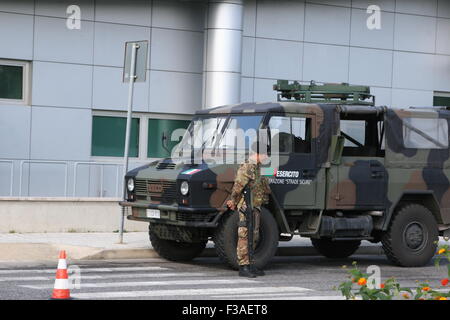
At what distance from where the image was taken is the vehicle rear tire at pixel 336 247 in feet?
54.5

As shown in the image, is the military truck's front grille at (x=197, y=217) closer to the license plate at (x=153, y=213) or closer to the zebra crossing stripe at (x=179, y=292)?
the license plate at (x=153, y=213)

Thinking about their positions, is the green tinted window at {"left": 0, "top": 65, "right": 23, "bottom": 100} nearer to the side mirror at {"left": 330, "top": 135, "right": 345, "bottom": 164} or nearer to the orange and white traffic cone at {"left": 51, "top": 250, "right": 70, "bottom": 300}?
the side mirror at {"left": 330, "top": 135, "right": 345, "bottom": 164}

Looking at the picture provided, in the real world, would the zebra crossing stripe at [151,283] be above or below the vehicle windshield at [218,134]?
below

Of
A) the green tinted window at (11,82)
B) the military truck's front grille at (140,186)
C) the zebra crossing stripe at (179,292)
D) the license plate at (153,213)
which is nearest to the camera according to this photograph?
the zebra crossing stripe at (179,292)

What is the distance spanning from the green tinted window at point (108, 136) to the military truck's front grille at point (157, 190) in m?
7.21

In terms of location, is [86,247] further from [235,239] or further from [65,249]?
[235,239]

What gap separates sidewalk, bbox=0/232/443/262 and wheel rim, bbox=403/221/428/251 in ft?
7.42

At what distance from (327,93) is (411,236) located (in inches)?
101

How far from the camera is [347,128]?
15.5m

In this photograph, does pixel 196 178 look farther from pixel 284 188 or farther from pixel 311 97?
pixel 311 97

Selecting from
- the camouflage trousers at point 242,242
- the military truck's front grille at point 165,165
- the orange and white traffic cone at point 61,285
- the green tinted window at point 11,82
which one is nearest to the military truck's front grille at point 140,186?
the military truck's front grille at point 165,165

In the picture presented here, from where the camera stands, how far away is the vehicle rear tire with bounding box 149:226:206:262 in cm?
1528
